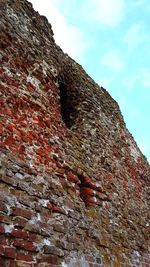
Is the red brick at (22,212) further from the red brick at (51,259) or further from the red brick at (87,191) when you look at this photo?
the red brick at (87,191)

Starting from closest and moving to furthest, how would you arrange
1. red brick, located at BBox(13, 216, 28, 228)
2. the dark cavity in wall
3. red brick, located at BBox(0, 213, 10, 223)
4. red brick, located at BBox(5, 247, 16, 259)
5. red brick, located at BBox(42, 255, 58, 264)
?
1. red brick, located at BBox(5, 247, 16, 259)
2. red brick, located at BBox(0, 213, 10, 223)
3. red brick, located at BBox(13, 216, 28, 228)
4. red brick, located at BBox(42, 255, 58, 264)
5. the dark cavity in wall

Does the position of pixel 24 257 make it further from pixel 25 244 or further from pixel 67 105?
pixel 67 105

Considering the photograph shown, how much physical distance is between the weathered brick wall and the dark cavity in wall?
0.7 inches

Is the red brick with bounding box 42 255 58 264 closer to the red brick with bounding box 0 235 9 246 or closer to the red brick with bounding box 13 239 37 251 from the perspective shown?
the red brick with bounding box 13 239 37 251

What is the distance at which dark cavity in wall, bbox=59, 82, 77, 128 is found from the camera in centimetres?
671

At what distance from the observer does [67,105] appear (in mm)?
6902

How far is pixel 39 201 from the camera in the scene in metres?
4.33

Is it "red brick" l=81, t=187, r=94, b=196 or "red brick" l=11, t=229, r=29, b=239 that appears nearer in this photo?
"red brick" l=11, t=229, r=29, b=239

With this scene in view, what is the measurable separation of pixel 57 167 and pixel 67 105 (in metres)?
2.14

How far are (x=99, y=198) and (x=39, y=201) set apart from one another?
1.62 metres

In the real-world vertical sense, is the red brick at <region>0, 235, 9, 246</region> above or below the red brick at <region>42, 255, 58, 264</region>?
above

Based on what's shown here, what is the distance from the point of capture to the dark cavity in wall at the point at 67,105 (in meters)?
6.71

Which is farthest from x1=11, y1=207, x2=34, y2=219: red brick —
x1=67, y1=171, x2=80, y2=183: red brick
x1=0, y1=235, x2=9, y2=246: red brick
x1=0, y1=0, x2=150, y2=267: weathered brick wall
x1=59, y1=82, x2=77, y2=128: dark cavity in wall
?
x1=59, y1=82, x2=77, y2=128: dark cavity in wall

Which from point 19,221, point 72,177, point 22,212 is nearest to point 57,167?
point 72,177
